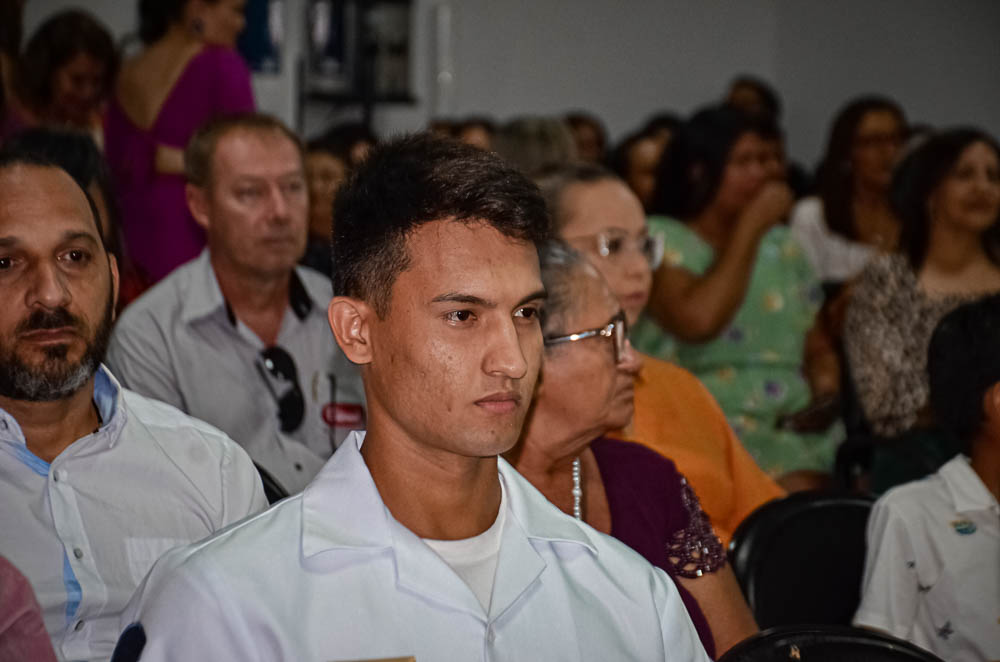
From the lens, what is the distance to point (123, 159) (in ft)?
11.5

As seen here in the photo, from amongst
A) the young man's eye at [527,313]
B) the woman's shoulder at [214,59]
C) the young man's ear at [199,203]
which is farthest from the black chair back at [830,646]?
the woman's shoulder at [214,59]

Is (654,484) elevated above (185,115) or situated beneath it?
situated beneath

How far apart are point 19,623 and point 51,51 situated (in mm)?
2913

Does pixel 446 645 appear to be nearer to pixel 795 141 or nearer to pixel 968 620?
pixel 968 620

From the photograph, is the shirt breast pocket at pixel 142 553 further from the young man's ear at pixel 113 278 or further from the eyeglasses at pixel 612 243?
the eyeglasses at pixel 612 243

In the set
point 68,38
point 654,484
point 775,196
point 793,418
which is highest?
point 68,38

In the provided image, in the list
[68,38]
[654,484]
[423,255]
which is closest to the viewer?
[423,255]

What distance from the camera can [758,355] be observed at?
3295 millimetres

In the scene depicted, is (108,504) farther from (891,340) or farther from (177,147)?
(891,340)

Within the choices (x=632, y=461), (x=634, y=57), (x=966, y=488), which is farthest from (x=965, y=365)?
(x=634, y=57)

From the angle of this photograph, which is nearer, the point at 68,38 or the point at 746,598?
the point at 746,598

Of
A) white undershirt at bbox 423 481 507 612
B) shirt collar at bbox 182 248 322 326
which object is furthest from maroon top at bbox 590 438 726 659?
shirt collar at bbox 182 248 322 326

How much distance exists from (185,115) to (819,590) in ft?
7.99

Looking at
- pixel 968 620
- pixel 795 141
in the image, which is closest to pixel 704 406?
pixel 968 620
